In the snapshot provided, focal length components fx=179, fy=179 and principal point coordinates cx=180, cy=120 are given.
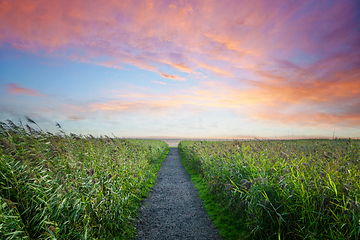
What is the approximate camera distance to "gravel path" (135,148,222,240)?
5.75m

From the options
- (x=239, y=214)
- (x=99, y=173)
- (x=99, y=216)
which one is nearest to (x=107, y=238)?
(x=99, y=216)

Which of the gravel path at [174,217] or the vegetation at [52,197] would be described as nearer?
the vegetation at [52,197]

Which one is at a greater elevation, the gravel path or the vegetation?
the vegetation

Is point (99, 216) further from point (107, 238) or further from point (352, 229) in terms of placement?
point (352, 229)

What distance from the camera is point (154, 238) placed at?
18.1ft

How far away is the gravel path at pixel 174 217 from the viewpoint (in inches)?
226

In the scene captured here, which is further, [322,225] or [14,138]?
[14,138]

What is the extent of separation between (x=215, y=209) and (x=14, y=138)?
771 cm

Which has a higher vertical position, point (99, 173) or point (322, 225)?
point (99, 173)

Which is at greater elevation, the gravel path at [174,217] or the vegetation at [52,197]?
the vegetation at [52,197]

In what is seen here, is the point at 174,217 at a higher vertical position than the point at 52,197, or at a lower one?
lower

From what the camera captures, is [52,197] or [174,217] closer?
[52,197]

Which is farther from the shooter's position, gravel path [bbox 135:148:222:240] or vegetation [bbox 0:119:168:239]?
gravel path [bbox 135:148:222:240]

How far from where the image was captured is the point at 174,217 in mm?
6879
